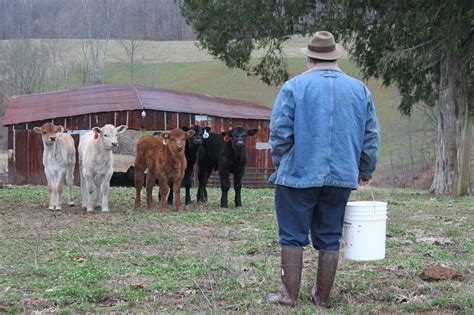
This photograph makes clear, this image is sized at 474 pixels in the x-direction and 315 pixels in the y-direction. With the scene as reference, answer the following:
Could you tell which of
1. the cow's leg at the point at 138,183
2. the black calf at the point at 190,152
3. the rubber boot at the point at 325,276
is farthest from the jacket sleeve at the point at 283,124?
Result: the black calf at the point at 190,152

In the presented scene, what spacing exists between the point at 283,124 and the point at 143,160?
8.67 metres

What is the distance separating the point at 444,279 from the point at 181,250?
10.2 ft

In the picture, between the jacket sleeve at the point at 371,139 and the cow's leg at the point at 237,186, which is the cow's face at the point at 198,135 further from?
the jacket sleeve at the point at 371,139

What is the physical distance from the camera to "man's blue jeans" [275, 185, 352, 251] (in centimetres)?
572

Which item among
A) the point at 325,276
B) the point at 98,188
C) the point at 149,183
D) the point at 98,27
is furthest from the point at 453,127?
the point at 98,27

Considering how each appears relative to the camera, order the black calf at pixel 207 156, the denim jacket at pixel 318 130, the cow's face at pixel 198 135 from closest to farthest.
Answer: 1. the denim jacket at pixel 318 130
2. the cow's face at pixel 198 135
3. the black calf at pixel 207 156

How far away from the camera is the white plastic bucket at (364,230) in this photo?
589 cm

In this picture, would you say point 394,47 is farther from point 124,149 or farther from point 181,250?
point 124,149

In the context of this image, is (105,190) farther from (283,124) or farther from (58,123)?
(58,123)

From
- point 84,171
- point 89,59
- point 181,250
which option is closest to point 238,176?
point 84,171

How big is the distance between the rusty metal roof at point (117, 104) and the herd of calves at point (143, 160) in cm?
1283

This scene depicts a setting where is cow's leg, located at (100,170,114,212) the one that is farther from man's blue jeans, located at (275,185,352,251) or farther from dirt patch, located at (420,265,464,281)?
man's blue jeans, located at (275,185,352,251)

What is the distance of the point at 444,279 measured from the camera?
6.54 metres

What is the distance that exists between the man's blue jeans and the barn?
2139 cm
